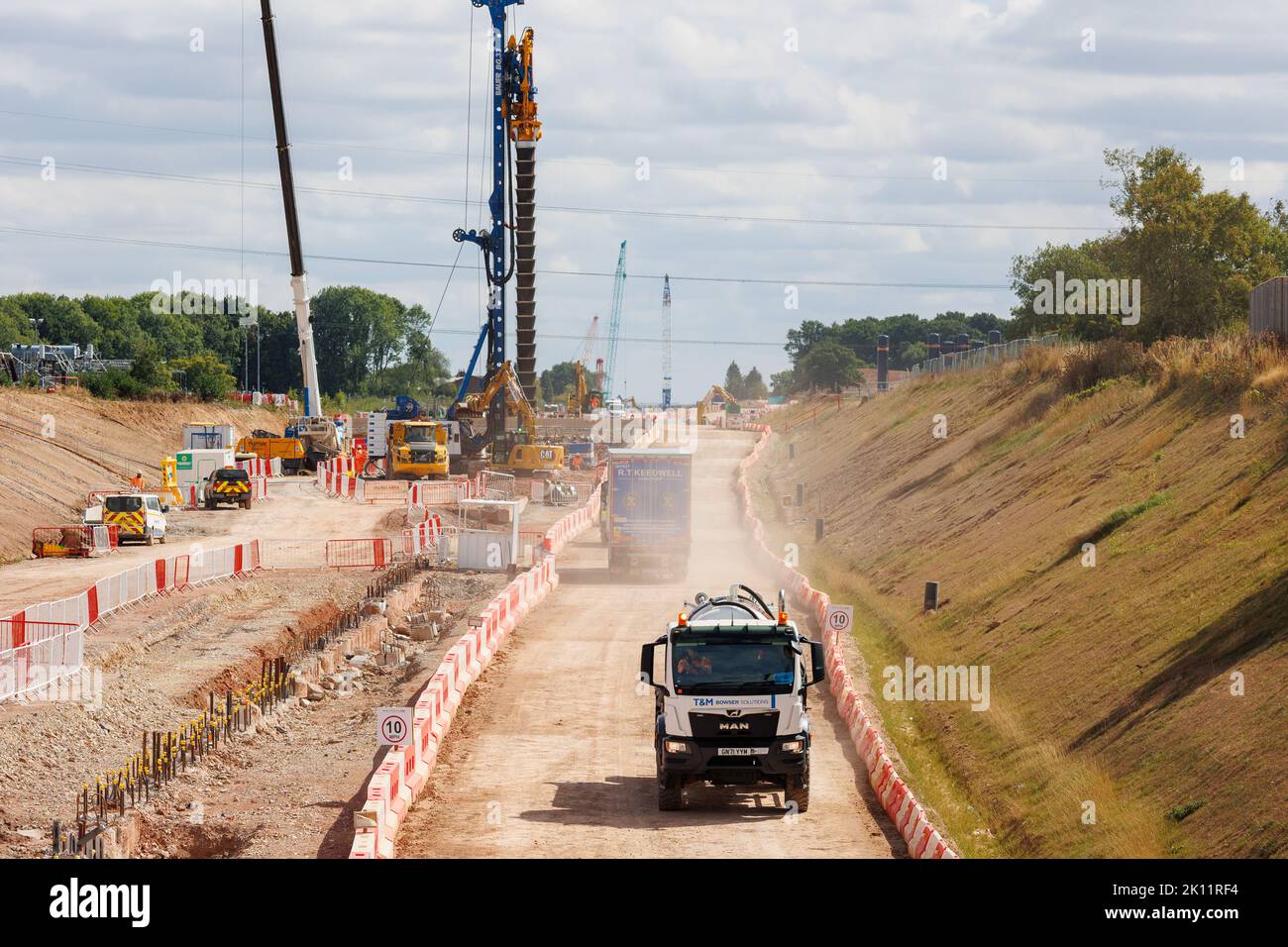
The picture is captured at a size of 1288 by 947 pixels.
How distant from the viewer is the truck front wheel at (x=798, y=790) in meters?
22.7

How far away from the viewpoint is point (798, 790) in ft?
75.0

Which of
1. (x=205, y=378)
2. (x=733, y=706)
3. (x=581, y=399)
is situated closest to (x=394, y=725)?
(x=733, y=706)

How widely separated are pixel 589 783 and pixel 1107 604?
12.3m

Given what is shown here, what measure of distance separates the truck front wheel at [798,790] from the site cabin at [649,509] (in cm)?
2853

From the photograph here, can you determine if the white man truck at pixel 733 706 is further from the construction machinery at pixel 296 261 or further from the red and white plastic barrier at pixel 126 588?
the construction machinery at pixel 296 261

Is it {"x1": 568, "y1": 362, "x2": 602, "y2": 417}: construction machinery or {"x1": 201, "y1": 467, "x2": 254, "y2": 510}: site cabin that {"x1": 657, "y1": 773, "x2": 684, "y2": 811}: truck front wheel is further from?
{"x1": 568, "y1": 362, "x2": 602, "y2": 417}: construction machinery

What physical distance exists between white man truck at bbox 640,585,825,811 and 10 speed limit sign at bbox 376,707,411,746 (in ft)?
11.8

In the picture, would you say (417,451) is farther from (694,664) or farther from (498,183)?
(694,664)

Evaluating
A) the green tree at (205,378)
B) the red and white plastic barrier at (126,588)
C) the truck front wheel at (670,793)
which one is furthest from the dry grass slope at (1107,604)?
the green tree at (205,378)

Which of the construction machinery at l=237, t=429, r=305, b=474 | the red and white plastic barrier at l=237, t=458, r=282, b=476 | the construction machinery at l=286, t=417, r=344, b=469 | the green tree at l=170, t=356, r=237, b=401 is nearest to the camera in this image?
the red and white plastic barrier at l=237, t=458, r=282, b=476

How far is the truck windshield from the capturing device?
22375 mm

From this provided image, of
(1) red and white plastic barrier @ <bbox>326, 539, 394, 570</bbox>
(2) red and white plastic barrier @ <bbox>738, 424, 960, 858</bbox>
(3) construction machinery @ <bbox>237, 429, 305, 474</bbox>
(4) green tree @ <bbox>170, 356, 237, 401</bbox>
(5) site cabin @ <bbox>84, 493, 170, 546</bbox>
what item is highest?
(4) green tree @ <bbox>170, 356, 237, 401</bbox>

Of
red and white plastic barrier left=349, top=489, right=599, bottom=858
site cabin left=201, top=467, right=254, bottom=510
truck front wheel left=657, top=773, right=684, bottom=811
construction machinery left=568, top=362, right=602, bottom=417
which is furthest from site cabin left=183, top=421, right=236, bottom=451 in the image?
construction machinery left=568, top=362, right=602, bottom=417
